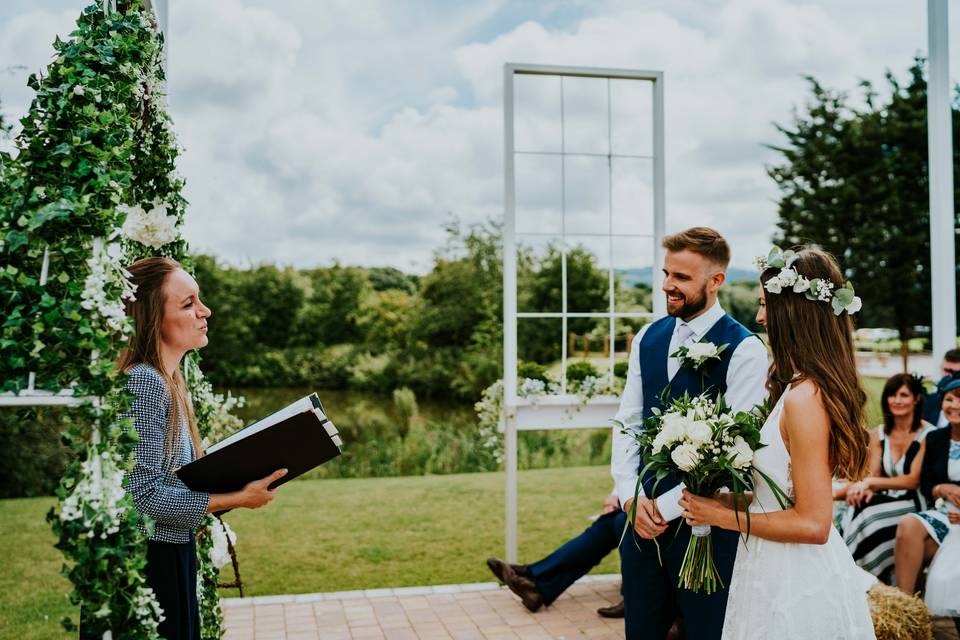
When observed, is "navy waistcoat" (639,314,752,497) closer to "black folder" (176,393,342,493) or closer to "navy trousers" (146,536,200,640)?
"black folder" (176,393,342,493)

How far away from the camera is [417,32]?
995 cm

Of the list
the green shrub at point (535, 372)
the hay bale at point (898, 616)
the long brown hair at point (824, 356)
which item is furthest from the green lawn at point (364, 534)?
the long brown hair at point (824, 356)

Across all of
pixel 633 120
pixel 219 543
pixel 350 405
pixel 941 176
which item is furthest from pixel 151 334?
pixel 350 405

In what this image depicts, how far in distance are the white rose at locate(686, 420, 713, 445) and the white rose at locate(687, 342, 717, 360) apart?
1.45 feet

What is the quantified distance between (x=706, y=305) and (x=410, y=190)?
25.4 ft

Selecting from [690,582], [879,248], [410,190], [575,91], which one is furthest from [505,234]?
[879,248]

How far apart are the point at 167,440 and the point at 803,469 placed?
154cm

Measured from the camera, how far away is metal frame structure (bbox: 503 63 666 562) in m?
4.71

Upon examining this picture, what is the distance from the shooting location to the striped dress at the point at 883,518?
393 cm

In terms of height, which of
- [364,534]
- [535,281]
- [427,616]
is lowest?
[364,534]

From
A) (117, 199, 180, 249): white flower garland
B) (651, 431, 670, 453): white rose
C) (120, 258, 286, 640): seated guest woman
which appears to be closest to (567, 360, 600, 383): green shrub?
(651, 431, 670, 453): white rose

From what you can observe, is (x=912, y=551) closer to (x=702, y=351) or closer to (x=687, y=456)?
(x=702, y=351)

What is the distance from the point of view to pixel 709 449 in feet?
6.56

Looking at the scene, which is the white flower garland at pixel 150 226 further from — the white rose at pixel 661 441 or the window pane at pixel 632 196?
the window pane at pixel 632 196
